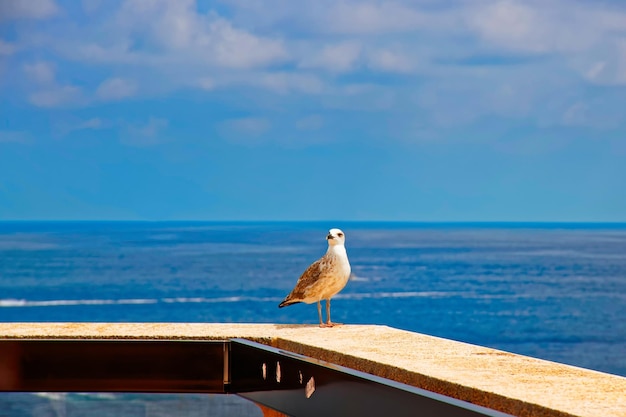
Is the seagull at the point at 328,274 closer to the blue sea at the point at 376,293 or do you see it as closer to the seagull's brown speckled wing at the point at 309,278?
the seagull's brown speckled wing at the point at 309,278

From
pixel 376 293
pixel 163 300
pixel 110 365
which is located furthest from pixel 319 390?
pixel 376 293

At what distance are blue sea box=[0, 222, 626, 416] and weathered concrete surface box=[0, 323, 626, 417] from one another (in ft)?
128

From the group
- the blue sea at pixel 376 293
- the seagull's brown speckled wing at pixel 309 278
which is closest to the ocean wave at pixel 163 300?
the blue sea at pixel 376 293

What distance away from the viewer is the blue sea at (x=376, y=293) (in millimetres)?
54344

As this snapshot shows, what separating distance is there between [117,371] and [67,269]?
7425 cm

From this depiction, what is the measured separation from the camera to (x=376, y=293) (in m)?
65.3

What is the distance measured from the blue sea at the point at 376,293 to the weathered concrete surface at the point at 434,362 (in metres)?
39.0

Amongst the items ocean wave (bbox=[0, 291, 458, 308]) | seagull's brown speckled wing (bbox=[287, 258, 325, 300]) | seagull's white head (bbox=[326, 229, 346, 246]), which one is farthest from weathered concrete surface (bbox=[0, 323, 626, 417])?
ocean wave (bbox=[0, 291, 458, 308])

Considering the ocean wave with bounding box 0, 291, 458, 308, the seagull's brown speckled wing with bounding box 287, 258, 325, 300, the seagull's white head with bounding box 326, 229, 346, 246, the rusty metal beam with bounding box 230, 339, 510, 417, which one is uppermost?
the seagull's white head with bounding box 326, 229, 346, 246

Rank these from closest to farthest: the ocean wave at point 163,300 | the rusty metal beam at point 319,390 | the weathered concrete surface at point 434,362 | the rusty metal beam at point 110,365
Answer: the weathered concrete surface at point 434,362
the rusty metal beam at point 319,390
the rusty metal beam at point 110,365
the ocean wave at point 163,300

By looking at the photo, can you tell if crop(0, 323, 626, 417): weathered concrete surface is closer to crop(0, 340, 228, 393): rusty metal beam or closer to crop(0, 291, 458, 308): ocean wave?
crop(0, 340, 228, 393): rusty metal beam

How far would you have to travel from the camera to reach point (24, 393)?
15.2 ft

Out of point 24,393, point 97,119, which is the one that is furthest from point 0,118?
point 24,393

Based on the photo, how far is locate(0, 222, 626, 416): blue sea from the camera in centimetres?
5434
